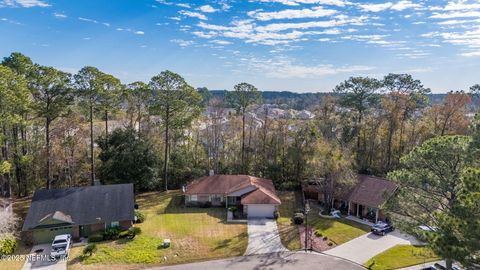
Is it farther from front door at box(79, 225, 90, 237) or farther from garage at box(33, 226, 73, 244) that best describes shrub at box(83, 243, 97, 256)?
garage at box(33, 226, 73, 244)

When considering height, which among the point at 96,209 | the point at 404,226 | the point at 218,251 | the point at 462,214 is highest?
the point at 462,214

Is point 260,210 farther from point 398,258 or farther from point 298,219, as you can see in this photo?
point 398,258

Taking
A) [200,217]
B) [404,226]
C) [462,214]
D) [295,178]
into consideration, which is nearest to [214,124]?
[295,178]

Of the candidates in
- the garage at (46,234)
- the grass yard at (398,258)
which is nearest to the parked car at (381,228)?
the grass yard at (398,258)

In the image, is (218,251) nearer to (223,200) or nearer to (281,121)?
(223,200)

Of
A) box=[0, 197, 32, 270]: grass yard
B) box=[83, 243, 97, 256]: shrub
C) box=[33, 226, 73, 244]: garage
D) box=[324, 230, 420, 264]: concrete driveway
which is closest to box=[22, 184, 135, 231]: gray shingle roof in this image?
box=[33, 226, 73, 244]: garage

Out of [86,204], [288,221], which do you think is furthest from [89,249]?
[288,221]
